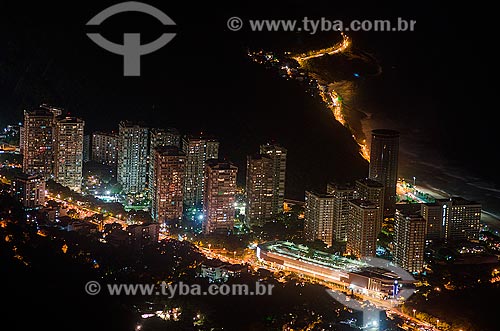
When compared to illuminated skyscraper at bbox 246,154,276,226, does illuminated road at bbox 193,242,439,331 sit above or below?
below

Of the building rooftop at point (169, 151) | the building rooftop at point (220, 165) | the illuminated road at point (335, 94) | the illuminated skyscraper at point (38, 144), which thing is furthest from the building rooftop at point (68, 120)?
the illuminated road at point (335, 94)

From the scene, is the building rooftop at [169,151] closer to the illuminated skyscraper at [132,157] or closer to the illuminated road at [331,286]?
the illuminated skyscraper at [132,157]

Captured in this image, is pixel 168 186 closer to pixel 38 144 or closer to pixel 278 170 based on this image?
pixel 278 170

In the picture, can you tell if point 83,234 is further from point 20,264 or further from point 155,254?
point 20,264

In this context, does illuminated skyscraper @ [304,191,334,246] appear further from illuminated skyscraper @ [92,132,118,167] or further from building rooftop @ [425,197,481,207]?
illuminated skyscraper @ [92,132,118,167]

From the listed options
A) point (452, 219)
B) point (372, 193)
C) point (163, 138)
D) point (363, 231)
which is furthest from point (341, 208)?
point (163, 138)

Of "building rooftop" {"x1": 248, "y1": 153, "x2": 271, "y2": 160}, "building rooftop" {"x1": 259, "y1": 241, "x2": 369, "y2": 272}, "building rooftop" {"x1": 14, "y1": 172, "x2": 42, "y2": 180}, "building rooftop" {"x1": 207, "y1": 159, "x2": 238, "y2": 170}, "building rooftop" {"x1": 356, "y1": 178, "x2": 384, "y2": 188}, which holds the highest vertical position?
"building rooftop" {"x1": 248, "y1": 153, "x2": 271, "y2": 160}

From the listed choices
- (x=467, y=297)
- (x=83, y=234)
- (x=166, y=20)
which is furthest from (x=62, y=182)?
(x=467, y=297)

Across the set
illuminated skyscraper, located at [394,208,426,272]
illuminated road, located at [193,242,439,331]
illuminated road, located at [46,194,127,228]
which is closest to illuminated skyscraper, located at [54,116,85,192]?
illuminated road, located at [46,194,127,228]
